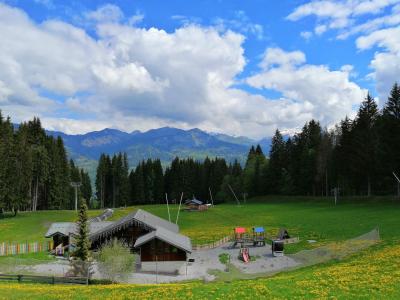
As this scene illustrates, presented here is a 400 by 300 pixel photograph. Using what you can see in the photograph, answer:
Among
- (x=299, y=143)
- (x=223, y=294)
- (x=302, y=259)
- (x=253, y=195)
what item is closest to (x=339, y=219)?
(x=302, y=259)

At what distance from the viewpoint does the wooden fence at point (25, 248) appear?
57.0 metres

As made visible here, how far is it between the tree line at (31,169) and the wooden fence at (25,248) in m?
32.4

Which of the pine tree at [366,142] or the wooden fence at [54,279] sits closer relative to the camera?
the wooden fence at [54,279]

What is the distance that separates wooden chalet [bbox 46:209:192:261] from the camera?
164 ft

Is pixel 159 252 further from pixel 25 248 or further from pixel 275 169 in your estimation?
pixel 275 169

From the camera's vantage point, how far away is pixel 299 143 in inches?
5359

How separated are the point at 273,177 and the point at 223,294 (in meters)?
120

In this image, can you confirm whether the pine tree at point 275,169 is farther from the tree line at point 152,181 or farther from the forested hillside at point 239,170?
the tree line at point 152,181

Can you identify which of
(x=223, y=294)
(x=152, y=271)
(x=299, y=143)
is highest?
(x=299, y=143)

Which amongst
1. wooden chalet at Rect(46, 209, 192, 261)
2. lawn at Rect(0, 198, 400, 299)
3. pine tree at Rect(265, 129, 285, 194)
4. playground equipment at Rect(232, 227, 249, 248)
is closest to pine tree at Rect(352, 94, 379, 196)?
lawn at Rect(0, 198, 400, 299)

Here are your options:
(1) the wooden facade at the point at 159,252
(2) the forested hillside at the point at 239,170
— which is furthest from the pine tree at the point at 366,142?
(1) the wooden facade at the point at 159,252

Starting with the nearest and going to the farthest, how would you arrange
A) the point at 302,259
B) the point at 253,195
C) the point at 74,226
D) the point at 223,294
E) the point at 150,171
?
the point at 223,294 → the point at 302,259 → the point at 74,226 → the point at 253,195 → the point at 150,171

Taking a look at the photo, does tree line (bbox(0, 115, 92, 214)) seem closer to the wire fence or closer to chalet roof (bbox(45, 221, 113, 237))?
chalet roof (bbox(45, 221, 113, 237))

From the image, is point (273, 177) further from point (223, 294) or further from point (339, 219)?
point (223, 294)
